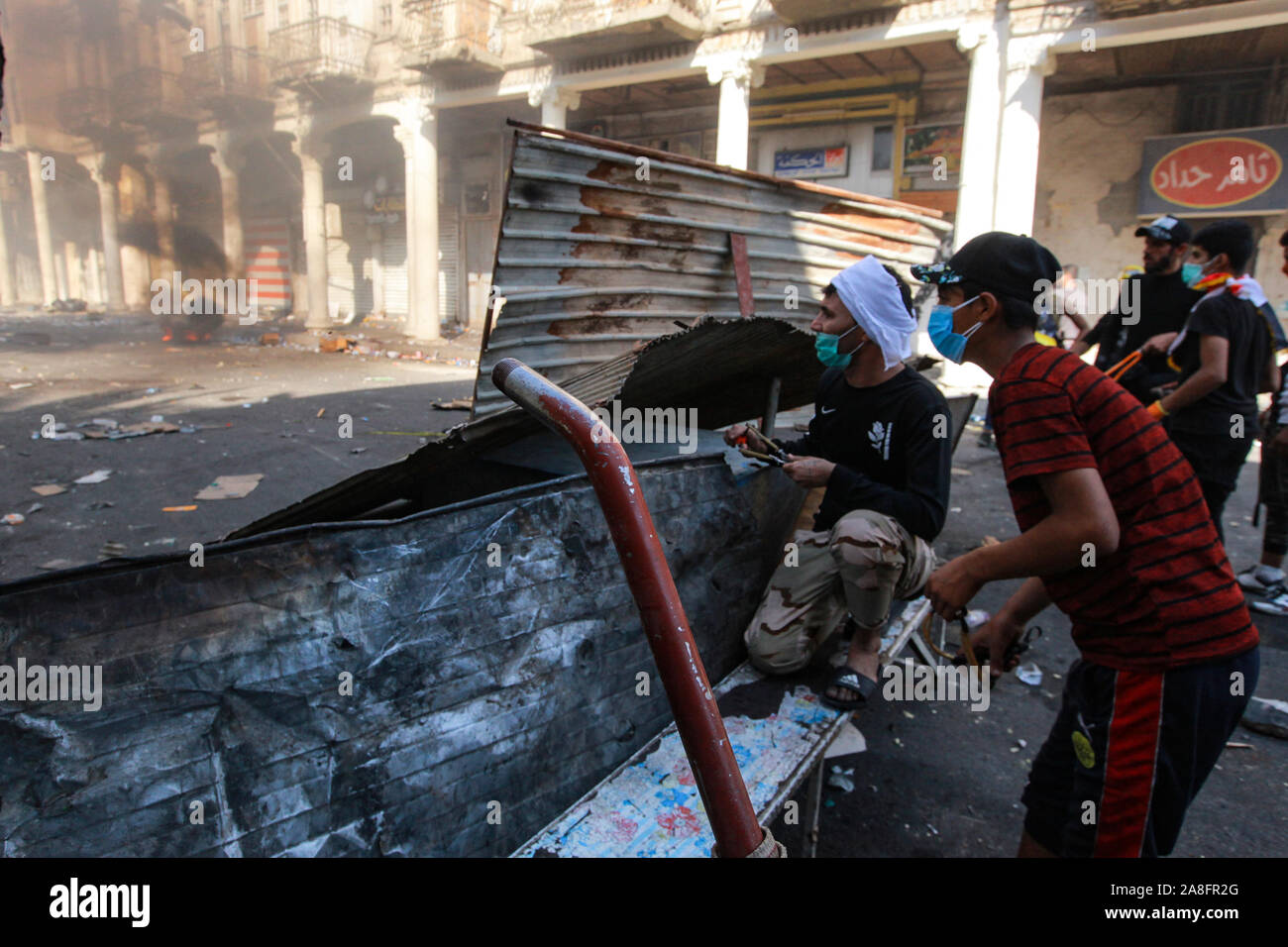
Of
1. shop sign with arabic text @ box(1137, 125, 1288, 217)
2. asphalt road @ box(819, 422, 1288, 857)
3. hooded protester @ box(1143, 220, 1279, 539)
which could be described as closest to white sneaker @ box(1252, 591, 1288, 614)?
asphalt road @ box(819, 422, 1288, 857)

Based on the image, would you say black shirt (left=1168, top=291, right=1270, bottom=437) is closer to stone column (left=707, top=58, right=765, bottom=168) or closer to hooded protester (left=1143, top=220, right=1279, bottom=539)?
hooded protester (left=1143, top=220, right=1279, bottom=539)

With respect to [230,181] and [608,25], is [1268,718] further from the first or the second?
[230,181]

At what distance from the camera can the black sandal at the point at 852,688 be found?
7.57ft

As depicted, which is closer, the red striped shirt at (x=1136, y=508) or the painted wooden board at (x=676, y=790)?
the red striped shirt at (x=1136, y=508)

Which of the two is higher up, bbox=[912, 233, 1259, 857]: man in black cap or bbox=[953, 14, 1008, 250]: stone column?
bbox=[953, 14, 1008, 250]: stone column

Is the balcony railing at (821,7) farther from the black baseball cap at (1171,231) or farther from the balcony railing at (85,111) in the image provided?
the balcony railing at (85,111)

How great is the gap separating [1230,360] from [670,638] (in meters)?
3.70

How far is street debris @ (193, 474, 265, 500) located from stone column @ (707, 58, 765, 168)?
375 inches

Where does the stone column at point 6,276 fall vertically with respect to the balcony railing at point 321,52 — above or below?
below

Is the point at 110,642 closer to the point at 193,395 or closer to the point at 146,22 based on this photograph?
the point at 193,395

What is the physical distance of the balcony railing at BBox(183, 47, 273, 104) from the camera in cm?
2011

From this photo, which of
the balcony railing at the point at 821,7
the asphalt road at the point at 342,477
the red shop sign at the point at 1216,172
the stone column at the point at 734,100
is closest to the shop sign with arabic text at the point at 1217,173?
the red shop sign at the point at 1216,172

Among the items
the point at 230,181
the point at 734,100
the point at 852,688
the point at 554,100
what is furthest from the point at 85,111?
the point at 852,688

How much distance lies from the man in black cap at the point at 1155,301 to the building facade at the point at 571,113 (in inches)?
303
